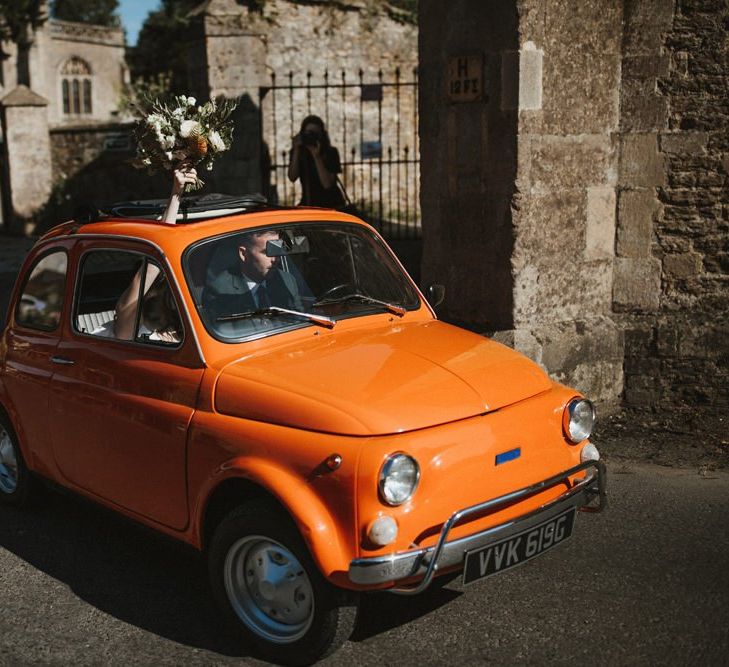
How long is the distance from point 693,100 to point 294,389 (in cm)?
483

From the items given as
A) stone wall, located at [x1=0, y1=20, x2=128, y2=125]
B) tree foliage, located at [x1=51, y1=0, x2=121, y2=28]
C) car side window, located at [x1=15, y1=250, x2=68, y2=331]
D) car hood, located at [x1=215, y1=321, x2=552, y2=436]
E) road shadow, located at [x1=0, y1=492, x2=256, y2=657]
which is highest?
tree foliage, located at [x1=51, y1=0, x2=121, y2=28]

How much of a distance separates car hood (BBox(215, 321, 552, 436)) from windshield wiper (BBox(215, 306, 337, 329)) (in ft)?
0.23

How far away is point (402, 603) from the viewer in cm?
425

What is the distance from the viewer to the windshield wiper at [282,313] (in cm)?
419

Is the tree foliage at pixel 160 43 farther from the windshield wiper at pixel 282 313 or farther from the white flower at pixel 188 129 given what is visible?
the windshield wiper at pixel 282 313

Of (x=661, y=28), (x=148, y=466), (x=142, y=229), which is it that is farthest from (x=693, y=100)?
(x=148, y=466)

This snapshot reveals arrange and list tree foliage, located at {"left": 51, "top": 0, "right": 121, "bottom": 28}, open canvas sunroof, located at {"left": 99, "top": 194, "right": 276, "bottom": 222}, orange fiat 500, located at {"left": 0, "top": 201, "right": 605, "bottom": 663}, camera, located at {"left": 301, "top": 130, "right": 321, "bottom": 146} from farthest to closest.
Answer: tree foliage, located at {"left": 51, "top": 0, "right": 121, "bottom": 28} → camera, located at {"left": 301, "top": 130, "right": 321, "bottom": 146} → open canvas sunroof, located at {"left": 99, "top": 194, "right": 276, "bottom": 222} → orange fiat 500, located at {"left": 0, "top": 201, "right": 605, "bottom": 663}

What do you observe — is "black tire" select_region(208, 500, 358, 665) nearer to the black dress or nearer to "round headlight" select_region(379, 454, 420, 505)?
"round headlight" select_region(379, 454, 420, 505)

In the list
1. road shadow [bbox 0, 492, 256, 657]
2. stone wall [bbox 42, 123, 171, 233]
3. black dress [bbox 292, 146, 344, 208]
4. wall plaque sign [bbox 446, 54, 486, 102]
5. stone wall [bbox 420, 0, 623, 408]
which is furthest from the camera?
stone wall [bbox 42, 123, 171, 233]

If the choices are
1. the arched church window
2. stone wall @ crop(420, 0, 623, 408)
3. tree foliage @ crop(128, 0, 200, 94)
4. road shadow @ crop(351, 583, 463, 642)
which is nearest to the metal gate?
stone wall @ crop(420, 0, 623, 408)

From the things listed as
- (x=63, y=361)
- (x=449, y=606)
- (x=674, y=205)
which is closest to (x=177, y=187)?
(x=63, y=361)

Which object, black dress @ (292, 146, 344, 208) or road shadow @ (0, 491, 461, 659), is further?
black dress @ (292, 146, 344, 208)

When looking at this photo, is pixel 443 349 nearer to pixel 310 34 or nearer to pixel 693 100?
pixel 693 100

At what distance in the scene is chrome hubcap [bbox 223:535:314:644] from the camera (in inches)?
142
